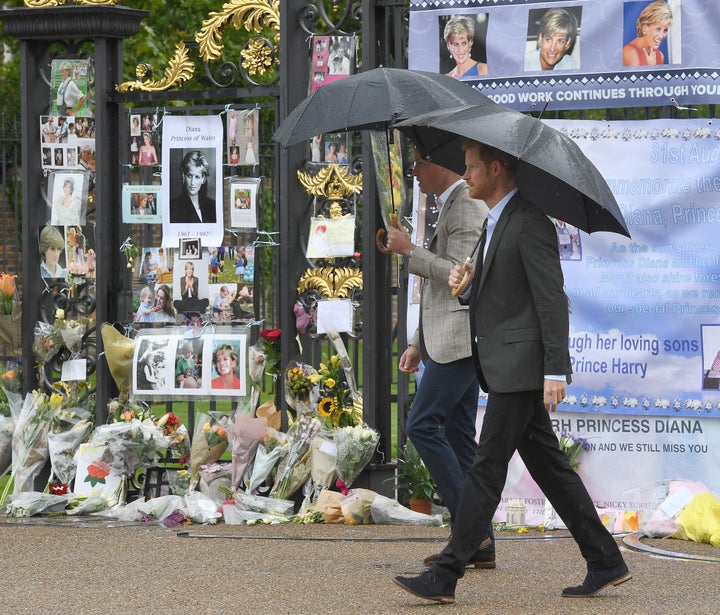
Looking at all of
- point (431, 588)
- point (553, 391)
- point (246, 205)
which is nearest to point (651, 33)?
point (246, 205)

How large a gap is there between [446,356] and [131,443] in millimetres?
2763

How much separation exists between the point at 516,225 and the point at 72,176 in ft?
13.7

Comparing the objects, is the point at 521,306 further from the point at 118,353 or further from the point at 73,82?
the point at 73,82

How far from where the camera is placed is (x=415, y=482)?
777cm

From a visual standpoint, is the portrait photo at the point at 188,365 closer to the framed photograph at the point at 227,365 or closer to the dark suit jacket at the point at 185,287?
the framed photograph at the point at 227,365

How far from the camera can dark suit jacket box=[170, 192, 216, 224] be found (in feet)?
27.2

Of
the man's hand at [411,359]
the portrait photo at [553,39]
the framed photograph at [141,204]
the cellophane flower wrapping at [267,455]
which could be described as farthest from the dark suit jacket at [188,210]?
the man's hand at [411,359]

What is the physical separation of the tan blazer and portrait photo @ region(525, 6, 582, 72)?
64.3 inches

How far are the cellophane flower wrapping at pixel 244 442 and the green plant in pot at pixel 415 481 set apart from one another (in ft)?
2.70

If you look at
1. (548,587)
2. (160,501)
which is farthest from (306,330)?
(548,587)

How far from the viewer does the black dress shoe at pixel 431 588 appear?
5.20m

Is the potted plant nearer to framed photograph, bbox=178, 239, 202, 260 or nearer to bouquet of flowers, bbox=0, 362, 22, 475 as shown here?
framed photograph, bbox=178, 239, 202, 260

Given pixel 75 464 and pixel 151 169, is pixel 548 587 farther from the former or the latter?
pixel 151 169

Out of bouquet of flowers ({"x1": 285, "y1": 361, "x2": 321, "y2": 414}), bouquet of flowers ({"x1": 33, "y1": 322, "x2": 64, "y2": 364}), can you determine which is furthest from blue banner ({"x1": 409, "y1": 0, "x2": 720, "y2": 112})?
bouquet of flowers ({"x1": 33, "y1": 322, "x2": 64, "y2": 364})
